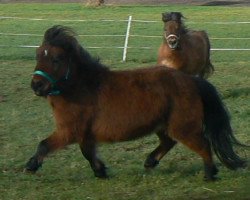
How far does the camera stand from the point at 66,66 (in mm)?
7363

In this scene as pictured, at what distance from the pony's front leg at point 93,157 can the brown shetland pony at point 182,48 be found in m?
5.66

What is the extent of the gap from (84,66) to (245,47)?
16.3 meters

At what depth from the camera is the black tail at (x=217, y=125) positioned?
7520 millimetres

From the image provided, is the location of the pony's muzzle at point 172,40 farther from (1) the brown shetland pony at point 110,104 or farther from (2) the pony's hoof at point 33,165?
(2) the pony's hoof at point 33,165

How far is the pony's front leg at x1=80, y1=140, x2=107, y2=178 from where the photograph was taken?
7.39 meters

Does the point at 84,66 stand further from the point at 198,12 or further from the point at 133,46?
the point at 198,12

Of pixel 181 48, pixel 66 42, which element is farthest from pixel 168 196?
pixel 181 48

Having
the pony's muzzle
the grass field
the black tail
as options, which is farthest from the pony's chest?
the black tail

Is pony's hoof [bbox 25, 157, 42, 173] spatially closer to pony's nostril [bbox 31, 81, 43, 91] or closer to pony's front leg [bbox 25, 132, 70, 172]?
pony's front leg [bbox 25, 132, 70, 172]

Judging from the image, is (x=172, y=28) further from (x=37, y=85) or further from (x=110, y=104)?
(x=37, y=85)

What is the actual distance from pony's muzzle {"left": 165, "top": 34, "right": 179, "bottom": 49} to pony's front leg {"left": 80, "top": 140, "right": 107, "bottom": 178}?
5.64 metres

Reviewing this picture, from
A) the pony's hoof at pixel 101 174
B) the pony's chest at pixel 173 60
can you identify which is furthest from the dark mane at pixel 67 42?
the pony's chest at pixel 173 60

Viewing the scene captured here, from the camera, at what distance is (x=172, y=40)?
12859 mm

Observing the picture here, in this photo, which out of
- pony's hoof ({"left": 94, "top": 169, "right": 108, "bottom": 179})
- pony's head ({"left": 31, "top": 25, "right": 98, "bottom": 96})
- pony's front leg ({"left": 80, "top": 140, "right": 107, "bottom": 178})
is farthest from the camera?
pony's hoof ({"left": 94, "top": 169, "right": 108, "bottom": 179})
